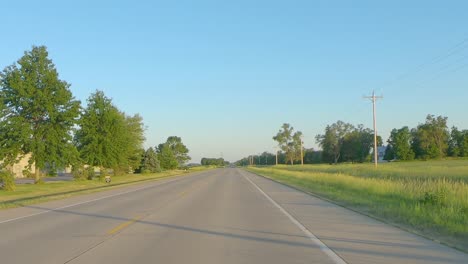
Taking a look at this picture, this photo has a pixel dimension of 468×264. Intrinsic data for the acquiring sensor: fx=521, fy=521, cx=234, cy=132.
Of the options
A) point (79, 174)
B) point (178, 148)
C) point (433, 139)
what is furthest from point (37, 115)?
point (178, 148)

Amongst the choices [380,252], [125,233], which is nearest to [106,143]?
[125,233]

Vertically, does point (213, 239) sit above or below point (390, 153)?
below

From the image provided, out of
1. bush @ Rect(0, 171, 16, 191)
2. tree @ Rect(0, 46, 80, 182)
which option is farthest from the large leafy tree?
bush @ Rect(0, 171, 16, 191)

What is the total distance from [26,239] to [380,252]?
7.96 metres

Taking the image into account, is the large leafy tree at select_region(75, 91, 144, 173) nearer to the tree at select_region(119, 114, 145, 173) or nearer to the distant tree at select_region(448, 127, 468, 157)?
the tree at select_region(119, 114, 145, 173)

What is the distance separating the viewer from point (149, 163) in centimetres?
10269

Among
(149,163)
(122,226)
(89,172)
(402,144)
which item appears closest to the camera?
(122,226)

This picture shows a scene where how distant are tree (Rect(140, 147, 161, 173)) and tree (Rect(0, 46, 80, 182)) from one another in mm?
52487

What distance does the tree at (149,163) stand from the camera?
101625 millimetres

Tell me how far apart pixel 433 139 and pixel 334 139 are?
34111mm

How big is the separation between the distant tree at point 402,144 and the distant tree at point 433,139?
2924mm

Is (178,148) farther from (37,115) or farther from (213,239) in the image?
(213,239)

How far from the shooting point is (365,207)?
19.6 m

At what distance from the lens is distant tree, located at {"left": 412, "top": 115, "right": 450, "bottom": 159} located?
450ft
